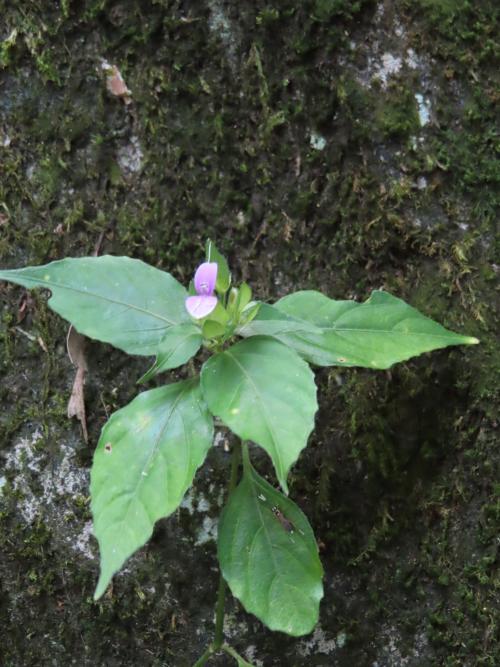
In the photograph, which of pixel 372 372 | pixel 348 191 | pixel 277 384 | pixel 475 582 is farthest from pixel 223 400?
pixel 475 582

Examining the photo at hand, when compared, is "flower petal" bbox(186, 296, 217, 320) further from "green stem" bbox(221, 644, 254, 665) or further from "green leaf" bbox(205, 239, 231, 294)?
"green stem" bbox(221, 644, 254, 665)

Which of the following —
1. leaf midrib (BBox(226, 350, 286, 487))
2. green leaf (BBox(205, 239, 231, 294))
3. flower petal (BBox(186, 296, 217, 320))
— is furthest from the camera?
green leaf (BBox(205, 239, 231, 294))

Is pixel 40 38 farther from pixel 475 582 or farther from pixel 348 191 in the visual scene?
pixel 475 582

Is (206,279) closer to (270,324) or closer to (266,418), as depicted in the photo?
(270,324)

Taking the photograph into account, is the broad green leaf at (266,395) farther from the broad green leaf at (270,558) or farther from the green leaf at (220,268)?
the broad green leaf at (270,558)

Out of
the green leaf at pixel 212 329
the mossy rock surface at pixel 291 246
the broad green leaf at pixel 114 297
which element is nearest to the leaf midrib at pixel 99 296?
the broad green leaf at pixel 114 297

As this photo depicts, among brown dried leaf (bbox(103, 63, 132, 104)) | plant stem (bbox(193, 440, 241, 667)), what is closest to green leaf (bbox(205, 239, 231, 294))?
plant stem (bbox(193, 440, 241, 667))

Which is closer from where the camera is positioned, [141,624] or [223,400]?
[223,400]
